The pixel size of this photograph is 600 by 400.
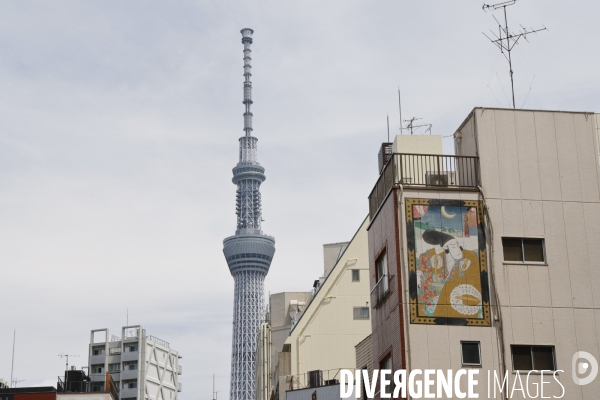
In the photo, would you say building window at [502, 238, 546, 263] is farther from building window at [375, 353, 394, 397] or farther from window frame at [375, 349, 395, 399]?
building window at [375, 353, 394, 397]

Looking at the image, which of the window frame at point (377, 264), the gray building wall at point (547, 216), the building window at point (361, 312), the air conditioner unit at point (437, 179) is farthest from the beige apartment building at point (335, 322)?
the gray building wall at point (547, 216)

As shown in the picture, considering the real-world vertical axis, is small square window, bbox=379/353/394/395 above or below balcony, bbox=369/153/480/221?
below

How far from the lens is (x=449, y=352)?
1372 inches

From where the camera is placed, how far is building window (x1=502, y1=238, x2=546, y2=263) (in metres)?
36.3

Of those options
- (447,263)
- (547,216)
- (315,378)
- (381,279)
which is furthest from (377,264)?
(315,378)

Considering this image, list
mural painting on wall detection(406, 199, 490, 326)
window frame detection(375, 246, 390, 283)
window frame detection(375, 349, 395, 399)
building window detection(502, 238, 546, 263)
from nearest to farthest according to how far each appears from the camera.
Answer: mural painting on wall detection(406, 199, 490, 326) < window frame detection(375, 349, 395, 399) < building window detection(502, 238, 546, 263) < window frame detection(375, 246, 390, 283)

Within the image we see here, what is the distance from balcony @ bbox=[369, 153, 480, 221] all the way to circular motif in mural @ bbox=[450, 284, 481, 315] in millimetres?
3727

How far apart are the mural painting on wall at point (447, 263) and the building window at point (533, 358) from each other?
58.9 inches

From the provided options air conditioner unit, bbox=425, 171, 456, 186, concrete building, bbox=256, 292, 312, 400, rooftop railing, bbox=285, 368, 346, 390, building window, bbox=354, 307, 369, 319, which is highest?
concrete building, bbox=256, 292, 312, 400

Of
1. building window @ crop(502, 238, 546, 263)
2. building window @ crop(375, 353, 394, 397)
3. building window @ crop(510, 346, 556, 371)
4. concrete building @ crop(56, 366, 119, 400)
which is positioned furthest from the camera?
concrete building @ crop(56, 366, 119, 400)

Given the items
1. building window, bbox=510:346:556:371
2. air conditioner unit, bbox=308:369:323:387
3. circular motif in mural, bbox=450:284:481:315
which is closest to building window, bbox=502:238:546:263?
circular motif in mural, bbox=450:284:481:315

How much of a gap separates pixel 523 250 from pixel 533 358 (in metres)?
3.89

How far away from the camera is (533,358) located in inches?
1388

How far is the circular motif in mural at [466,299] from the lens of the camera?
35312 mm
